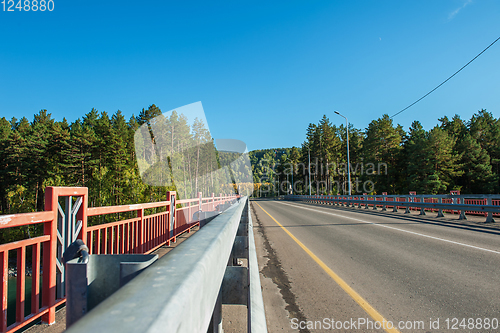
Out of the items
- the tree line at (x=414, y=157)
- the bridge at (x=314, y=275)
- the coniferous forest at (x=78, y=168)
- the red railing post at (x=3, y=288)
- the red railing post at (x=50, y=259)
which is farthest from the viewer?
the tree line at (x=414, y=157)

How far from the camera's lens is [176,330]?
66cm

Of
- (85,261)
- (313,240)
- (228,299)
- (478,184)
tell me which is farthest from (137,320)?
(478,184)

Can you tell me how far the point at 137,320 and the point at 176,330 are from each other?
167 millimetres

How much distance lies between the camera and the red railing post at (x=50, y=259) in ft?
10.0

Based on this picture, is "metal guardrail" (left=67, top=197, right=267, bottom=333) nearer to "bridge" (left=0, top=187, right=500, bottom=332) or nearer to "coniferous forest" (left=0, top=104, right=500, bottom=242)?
"bridge" (left=0, top=187, right=500, bottom=332)

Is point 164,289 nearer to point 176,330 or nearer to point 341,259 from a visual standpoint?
point 176,330

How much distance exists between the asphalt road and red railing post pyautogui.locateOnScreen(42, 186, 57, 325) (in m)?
2.52

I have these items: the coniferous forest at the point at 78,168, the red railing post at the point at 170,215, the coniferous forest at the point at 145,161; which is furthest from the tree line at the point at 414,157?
the red railing post at the point at 170,215

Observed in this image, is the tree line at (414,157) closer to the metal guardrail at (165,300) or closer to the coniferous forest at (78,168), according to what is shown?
the coniferous forest at (78,168)

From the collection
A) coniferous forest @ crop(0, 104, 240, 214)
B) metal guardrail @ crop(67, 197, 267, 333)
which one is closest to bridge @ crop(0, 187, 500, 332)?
metal guardrail @ crop(67, 197, 267, 333)

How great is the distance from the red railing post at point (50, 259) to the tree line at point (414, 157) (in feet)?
160

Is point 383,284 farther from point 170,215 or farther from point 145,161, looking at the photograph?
point 145,161

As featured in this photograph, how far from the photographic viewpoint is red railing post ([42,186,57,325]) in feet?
10.0

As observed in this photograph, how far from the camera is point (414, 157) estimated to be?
4903 centimetres
